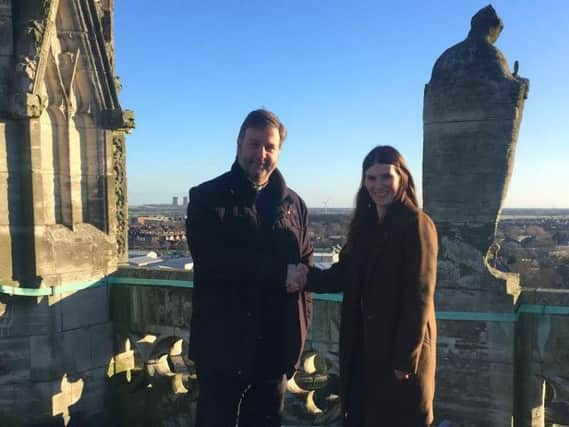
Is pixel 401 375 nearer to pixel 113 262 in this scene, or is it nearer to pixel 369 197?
pixel 369 197

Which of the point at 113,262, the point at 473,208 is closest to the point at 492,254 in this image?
the point at 473,208

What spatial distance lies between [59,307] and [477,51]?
3806mm

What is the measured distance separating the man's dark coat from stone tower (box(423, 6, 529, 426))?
1.83 m

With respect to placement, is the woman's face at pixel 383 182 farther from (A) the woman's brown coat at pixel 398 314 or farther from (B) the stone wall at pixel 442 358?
(B) the stone wall at pixel 442 358

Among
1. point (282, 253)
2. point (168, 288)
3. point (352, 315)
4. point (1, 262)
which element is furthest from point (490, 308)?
→ point (1, 262)

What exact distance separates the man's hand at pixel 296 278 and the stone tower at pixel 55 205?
2.46 meters

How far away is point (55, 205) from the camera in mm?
4582

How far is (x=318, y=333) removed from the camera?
448cm

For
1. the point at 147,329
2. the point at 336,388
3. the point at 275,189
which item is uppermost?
the point at 275,189

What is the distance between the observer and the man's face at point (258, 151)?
278 cm

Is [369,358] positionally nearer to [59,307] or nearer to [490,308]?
[490,308]

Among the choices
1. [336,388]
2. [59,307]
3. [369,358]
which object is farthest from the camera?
[336,388]

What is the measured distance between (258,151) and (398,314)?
1.03m

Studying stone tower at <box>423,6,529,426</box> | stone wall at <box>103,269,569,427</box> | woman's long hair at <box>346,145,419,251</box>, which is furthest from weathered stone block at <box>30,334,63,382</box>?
stone tower at <box>423,6,529,426</box>
